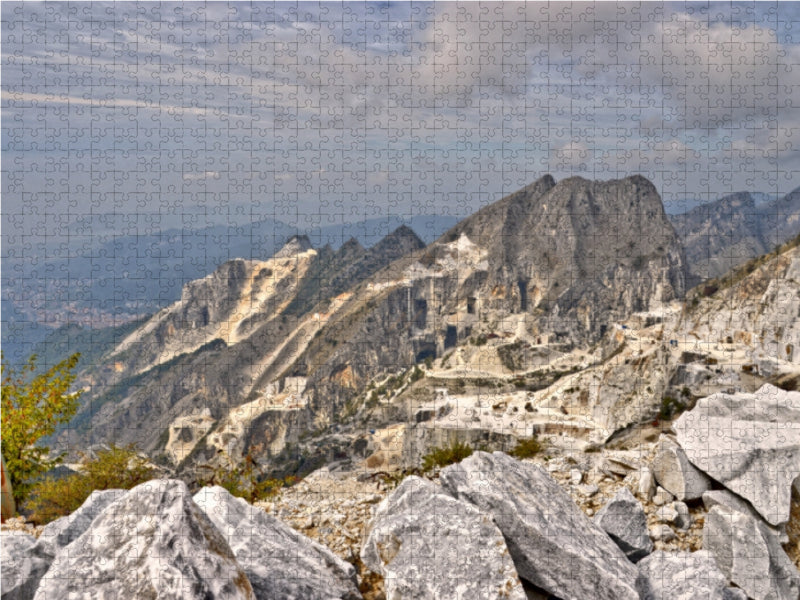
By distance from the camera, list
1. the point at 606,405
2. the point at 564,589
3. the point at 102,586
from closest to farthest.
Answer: the point at 102,586
the point at 564,589
the point at 606,405

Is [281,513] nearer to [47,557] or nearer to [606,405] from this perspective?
[47,557]

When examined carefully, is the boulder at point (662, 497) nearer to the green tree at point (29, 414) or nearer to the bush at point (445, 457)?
the bush at point (445, 457)

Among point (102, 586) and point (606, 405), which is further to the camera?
point (606, 405)

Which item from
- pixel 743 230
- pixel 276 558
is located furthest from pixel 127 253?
pixel 743 230

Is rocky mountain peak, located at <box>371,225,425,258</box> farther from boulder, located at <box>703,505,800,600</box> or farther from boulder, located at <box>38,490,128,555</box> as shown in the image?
boulder, located at <box>38,490,128,555</box>

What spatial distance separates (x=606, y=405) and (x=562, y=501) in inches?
2329

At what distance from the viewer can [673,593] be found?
6227mm

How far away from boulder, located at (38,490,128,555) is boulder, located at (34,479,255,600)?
3.58ft

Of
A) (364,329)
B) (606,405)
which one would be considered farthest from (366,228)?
(364,329)

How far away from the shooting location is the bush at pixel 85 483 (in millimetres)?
8750

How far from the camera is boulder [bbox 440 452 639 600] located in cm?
602

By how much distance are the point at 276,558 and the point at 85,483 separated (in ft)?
15.2

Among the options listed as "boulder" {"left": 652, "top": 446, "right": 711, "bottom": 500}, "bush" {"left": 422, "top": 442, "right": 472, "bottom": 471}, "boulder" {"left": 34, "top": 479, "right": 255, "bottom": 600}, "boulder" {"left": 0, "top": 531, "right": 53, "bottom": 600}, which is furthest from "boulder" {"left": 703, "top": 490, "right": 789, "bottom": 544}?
"boulder" {"left": 0, "top": 531, "right": 53, "bottom": 600}

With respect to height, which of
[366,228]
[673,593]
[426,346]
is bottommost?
[426,346]
